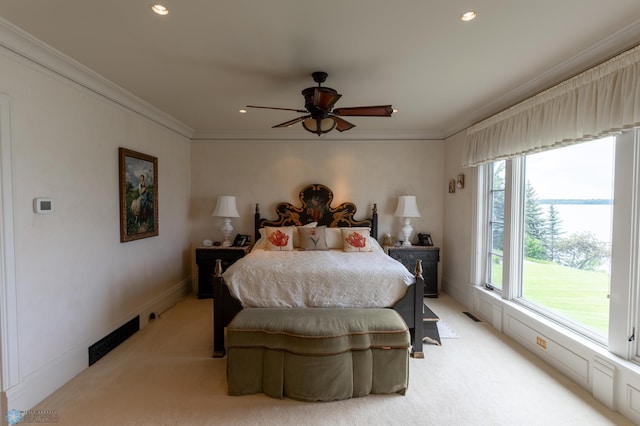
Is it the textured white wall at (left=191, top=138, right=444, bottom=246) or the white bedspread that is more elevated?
the textured white wall at (left=191, top=138, right=444, bottom=246)

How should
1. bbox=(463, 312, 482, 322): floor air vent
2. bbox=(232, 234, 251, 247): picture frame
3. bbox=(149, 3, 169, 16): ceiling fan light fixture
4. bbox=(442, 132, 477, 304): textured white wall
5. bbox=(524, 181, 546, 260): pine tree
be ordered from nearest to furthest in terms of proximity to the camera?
bbox=(149, 3, 169, 16): ceiling fan light fixture → bbox=(524, 181, 546, 260): pine tree → bbox=(463, 312, 482, 322): floor air vent → bbox=(442, 132, 477, 304): textured white wall → bbox=(232, 234, 251, 247): picture frame

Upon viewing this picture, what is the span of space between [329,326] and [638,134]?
2.63 m

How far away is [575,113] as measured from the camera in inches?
94.3

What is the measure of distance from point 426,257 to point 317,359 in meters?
3.02

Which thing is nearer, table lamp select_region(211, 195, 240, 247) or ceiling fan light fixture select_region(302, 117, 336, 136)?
ceiling fan light fixture select_region(302, 117, 336, 136)

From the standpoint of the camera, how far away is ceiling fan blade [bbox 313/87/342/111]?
7.97 feet

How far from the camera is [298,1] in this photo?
175cm

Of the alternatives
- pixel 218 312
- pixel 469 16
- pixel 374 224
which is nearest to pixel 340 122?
pixel 469 16

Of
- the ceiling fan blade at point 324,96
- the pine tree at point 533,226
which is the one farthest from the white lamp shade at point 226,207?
the pine tree at point 533,226

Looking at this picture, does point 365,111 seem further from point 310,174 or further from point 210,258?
point 210,258

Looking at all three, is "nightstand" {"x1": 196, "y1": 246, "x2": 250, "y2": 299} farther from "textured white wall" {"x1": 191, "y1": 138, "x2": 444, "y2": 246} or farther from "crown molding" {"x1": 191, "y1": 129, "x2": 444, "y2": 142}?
"crown molding" {"x1": 191, "y1": 129, "x2": 444, "y2": 142}

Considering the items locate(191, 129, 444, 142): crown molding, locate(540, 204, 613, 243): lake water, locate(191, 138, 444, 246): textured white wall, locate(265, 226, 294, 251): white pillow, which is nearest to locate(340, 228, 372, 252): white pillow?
locate(191, 138, 444, 246): textured white wall

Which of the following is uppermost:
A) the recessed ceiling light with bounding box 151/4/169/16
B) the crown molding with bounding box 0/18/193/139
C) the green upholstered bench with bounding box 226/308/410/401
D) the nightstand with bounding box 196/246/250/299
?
the recessed ceiling light with bounding box 151/4/169/16

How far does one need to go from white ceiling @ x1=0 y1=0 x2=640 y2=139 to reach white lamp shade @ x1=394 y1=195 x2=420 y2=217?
1.72 m
